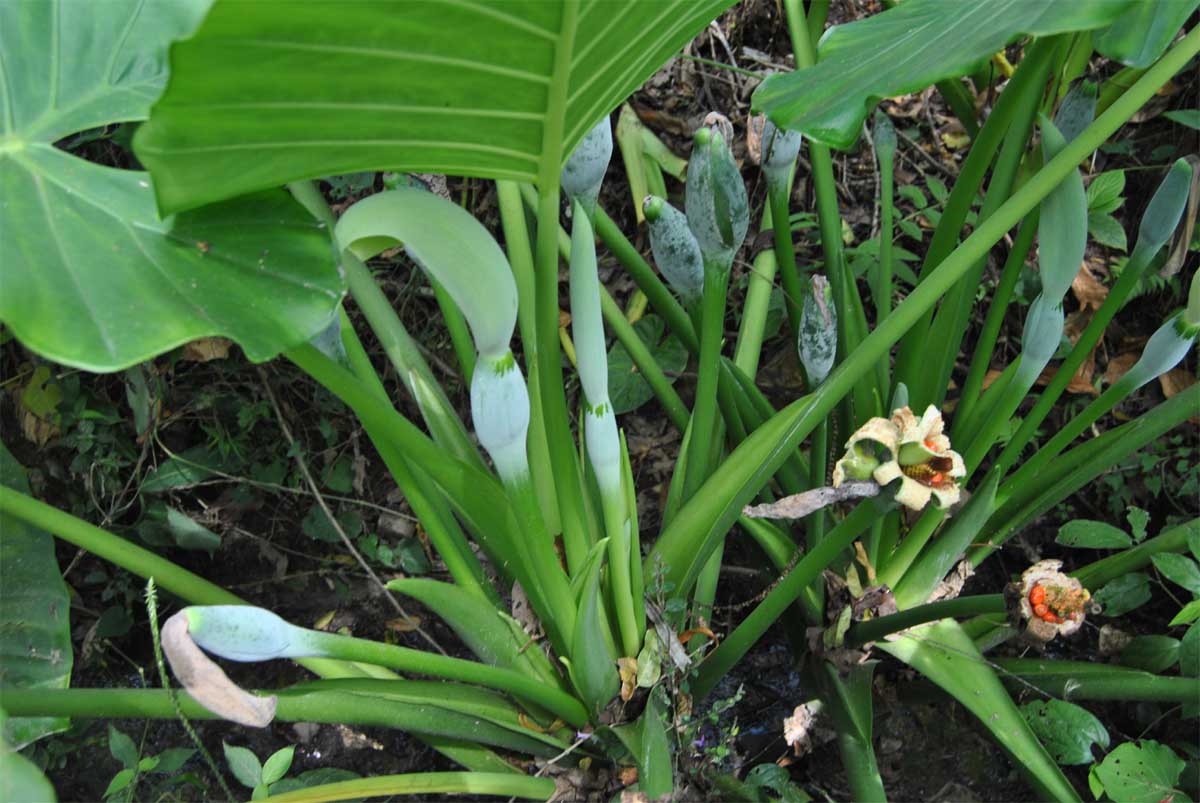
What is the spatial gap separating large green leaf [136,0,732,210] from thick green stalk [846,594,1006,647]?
20.8 inches

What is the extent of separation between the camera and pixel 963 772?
110 centimetres

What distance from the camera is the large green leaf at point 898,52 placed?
1.90ft

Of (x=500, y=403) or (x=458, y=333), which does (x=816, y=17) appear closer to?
(x=458, y=333)

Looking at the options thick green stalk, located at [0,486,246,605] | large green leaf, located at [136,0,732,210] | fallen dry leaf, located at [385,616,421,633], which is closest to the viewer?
large green leaf, located at [136,0,732,210]

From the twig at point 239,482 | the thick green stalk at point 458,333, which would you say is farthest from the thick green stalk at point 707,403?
the twig at point 239,482

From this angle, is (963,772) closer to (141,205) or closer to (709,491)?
(709,491)

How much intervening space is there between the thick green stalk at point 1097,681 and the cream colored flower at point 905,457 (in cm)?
32

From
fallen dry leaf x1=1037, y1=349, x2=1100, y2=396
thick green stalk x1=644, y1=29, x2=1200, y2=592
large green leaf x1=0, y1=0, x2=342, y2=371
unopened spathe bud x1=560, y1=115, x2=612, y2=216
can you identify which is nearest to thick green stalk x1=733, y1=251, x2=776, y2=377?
thick green stalk x1=644, y1=29, x2=1200, y2=592

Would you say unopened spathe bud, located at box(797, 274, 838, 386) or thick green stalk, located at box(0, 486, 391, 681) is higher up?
unopened spathe bud, located at box(797, 274, 838, 386)

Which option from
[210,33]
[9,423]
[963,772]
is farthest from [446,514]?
[9,423]

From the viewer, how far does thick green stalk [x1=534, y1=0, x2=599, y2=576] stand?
57 cm

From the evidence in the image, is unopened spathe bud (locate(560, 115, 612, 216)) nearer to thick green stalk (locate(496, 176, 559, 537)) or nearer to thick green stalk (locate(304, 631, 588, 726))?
thick green stalk (locate(496, 176, 559, 537))

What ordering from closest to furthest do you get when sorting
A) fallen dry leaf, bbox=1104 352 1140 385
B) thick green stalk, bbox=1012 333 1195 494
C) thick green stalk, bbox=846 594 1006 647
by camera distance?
1. thick green stalk, bbox=846 594 1006 647
2. thick green stalk, bbox=1012 333 1195 494
3. fallen dry leaf, bbox=1104 352 1140 385

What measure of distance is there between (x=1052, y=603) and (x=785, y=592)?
0.72ft
